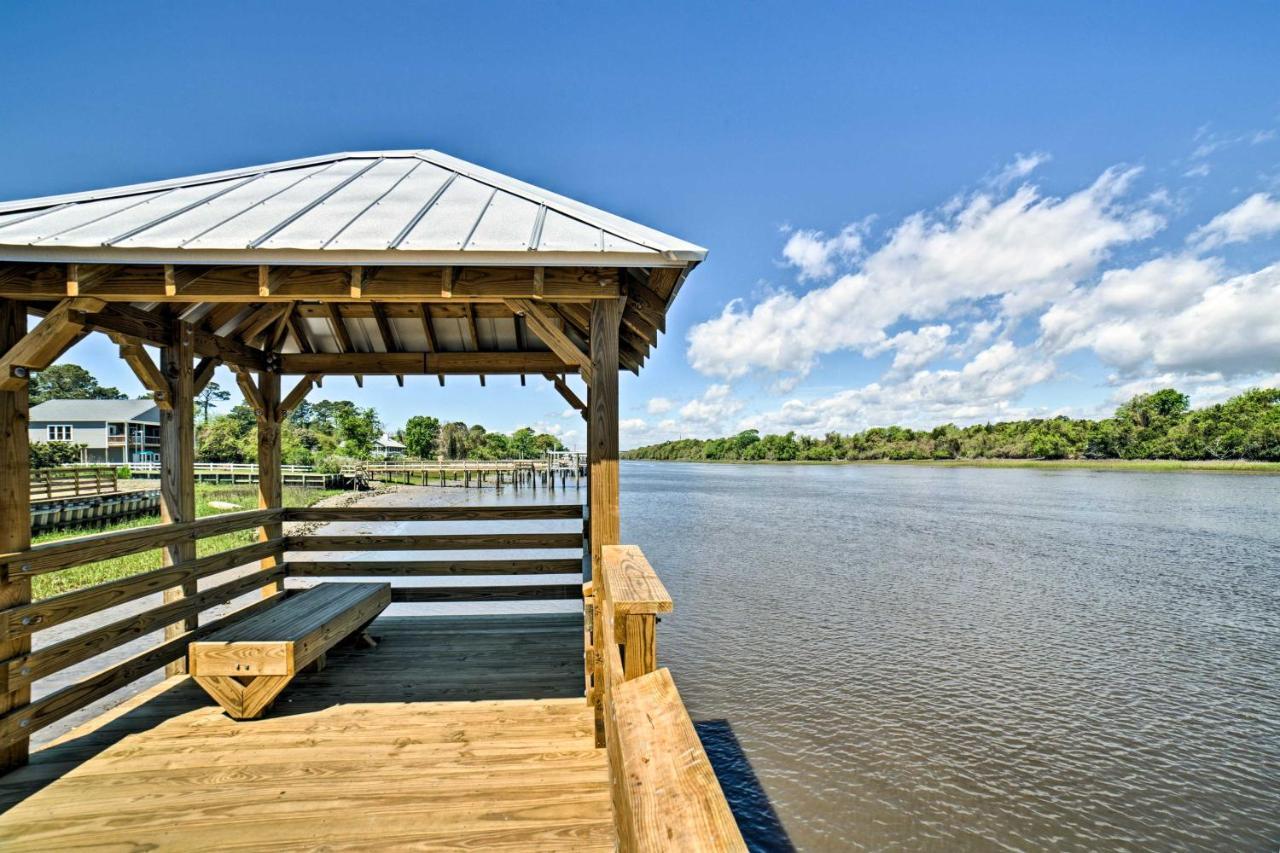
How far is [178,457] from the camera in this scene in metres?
4.61

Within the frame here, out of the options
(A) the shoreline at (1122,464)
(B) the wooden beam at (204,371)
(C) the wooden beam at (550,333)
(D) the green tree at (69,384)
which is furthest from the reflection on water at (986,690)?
(D) the green tree at (69,384)

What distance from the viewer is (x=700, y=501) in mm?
36406

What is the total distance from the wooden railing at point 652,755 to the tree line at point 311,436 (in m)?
32.8

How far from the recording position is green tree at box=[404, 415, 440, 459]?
64.9 meters

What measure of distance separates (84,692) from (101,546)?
0.84 meters

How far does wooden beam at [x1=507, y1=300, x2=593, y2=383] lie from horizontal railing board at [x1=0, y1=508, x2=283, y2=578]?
2651 mm

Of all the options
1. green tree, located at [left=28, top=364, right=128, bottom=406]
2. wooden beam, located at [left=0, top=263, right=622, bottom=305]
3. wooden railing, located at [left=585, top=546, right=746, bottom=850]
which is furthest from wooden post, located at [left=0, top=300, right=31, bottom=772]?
green tree, located at [left=28, top=364, right=128, bottom=406]

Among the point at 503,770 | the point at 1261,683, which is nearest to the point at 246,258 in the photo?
the point at 503,770

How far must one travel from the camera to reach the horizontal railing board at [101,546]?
331 cm

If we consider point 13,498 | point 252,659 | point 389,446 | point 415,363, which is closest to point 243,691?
point 252,659

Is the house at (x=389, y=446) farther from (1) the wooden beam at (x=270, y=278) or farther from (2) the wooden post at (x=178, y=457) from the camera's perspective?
(1) the wooden beam at (x=270, y=278)

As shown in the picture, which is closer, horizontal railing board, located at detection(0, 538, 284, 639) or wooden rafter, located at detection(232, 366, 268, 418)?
horizontal railing board, located at detection(0, 538, 284, 639)

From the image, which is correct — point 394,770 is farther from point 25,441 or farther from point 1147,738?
point 1147,738

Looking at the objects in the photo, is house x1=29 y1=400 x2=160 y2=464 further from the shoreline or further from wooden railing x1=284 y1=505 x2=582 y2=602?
the shoreline
